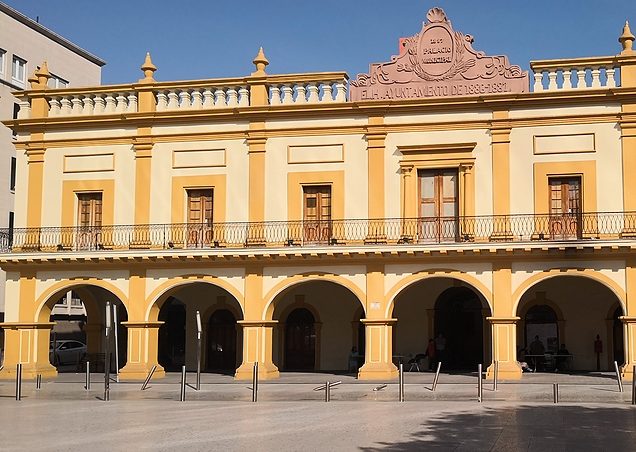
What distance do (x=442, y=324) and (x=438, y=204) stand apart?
4.63m

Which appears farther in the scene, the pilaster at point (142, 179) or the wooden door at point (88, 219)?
the wooden door at point (88, 219)

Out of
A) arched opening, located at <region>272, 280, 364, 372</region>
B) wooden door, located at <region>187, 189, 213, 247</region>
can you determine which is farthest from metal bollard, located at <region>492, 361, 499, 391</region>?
wooden door, located at <region>187, 189, 213, 247</region>

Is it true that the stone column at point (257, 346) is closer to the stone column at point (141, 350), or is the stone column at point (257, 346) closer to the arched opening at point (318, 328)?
the stone column at point (141, 350)

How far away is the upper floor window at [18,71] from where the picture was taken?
40812mm

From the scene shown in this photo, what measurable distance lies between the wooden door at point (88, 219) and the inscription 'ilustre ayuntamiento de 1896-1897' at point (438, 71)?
841cm

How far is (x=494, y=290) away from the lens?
84.4 ft

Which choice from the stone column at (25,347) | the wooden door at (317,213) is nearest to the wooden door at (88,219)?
the stone column at (25,347)

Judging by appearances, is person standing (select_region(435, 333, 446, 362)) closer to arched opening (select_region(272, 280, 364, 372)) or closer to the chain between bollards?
arched opening (select_region(272, 280, 364, 372))

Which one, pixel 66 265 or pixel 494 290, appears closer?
pixel 494 290

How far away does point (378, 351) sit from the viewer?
86.3ft

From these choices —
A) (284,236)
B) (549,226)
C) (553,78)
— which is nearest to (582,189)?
(549,226)

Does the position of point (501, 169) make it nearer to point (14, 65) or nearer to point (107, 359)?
point (107, 359)

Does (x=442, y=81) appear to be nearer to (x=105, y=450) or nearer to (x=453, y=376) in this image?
(x=453, y=376)

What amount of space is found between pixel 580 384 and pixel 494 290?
373 cm
